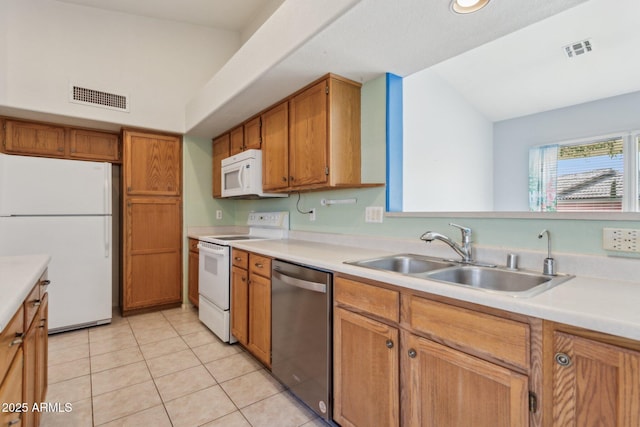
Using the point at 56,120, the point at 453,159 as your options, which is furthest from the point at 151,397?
the point at 453,159

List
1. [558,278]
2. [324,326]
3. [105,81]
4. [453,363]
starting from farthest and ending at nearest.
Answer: [105,81], [324,326], [558,278], [453,363]

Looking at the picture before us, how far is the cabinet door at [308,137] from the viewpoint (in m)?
2.12

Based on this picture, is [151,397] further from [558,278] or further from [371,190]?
[558,278]

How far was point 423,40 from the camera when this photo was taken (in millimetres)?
1685

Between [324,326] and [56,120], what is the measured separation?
132 inches

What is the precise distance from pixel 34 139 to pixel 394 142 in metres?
3.48

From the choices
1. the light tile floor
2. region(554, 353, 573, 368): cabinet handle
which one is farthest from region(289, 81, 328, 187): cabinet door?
region(554, 353, 573, 368): cabinet handle

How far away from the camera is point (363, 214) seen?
7.46 feet

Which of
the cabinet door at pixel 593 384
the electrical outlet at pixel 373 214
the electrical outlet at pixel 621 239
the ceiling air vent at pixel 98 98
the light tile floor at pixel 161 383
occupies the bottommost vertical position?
the light tile floor at pixel 161 383

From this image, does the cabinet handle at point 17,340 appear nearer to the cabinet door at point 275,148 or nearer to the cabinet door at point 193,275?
the cabinet door at point 275,148

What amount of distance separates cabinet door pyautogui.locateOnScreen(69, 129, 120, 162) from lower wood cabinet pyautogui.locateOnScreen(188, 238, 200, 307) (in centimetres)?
130

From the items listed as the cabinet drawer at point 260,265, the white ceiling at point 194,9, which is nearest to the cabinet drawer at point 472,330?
the cabinet drawer at point 260,265

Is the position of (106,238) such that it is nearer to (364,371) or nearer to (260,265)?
(260,265)

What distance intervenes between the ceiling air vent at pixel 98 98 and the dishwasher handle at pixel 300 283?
8.47 feet
